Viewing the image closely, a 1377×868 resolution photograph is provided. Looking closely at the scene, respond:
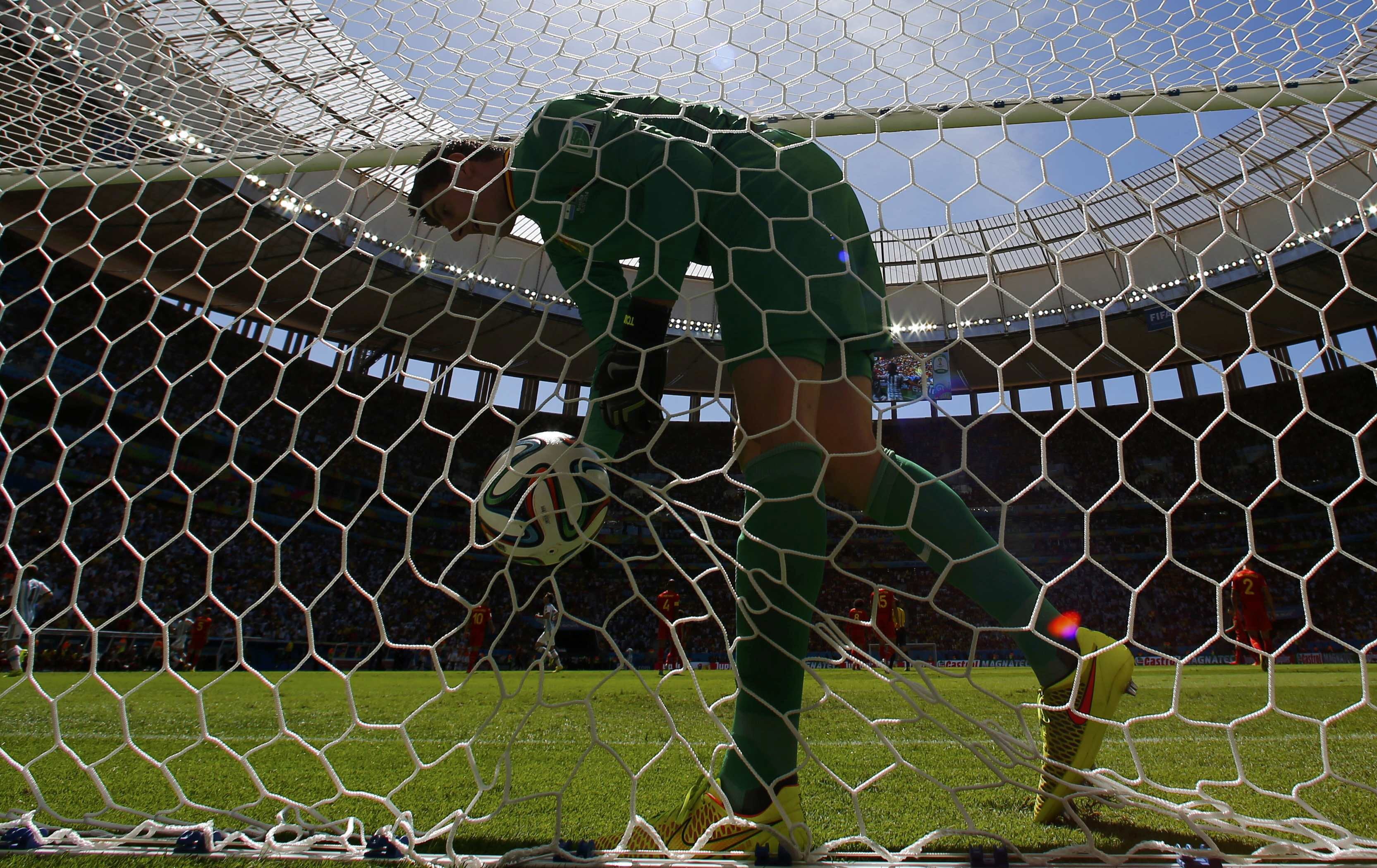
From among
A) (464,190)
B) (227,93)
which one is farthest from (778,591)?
(227,93)

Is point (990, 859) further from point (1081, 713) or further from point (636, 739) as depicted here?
point (636, 739)

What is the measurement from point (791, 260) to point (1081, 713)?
91 cm

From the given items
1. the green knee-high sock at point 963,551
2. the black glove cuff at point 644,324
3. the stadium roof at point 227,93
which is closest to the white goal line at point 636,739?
the green knee-high sock at point 963,551

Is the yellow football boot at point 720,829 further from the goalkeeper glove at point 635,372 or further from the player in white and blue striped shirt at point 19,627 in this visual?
the player in white and blue striped shirt at point 19,627

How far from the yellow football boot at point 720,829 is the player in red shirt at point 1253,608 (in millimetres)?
6115

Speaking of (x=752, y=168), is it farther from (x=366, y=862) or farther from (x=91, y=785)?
(x=91, y=785)

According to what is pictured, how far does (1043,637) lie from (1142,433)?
1620 cm

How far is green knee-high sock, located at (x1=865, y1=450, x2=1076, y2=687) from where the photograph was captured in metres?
1.18

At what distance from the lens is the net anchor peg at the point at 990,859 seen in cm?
93

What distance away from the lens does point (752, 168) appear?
1461 millimetres

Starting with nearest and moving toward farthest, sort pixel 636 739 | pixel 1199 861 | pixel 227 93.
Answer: pixel 1199 861 < pixel 636 739 < pixel 227 93

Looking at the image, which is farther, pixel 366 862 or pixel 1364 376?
pixel 1364 376

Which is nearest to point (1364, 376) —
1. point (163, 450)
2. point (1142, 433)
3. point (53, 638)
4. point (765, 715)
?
point (1142, 433)

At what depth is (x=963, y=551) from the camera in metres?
1.23
